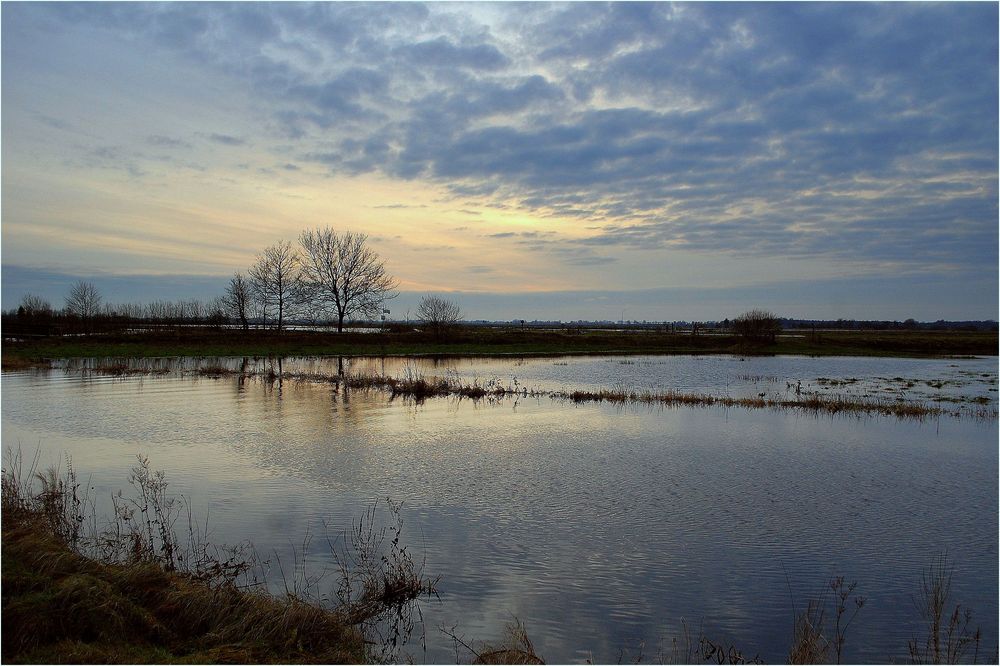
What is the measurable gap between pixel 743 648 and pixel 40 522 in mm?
9200

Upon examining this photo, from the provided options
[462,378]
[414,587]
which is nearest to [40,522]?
[414,587]

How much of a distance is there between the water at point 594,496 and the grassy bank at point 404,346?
2268 centimetres

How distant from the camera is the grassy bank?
4709 cm

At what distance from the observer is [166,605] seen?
6.52 metres

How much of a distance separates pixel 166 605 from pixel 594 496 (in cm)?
776

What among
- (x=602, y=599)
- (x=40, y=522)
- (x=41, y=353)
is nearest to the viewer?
(x=602, y=599)

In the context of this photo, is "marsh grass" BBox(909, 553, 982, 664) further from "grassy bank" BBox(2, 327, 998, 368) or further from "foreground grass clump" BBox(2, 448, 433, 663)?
"grassy bank" BBox(2, 327, 998, 368)

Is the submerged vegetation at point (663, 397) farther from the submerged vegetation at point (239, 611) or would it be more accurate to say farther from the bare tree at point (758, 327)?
the bare tree at point (758, 327)

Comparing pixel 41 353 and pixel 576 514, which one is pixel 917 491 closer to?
pixel 576 514

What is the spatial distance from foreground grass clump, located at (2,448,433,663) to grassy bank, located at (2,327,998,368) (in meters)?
37.7

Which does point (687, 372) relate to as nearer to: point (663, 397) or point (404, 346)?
point (663, 397)

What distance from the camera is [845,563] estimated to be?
359 inches

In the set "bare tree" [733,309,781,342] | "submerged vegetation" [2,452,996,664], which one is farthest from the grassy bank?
"submerged vegetation" [2,452,996,664]

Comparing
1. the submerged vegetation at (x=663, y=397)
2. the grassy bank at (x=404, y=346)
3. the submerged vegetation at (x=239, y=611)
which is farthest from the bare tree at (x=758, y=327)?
the submerged vegetation at (x=239, y=611)
